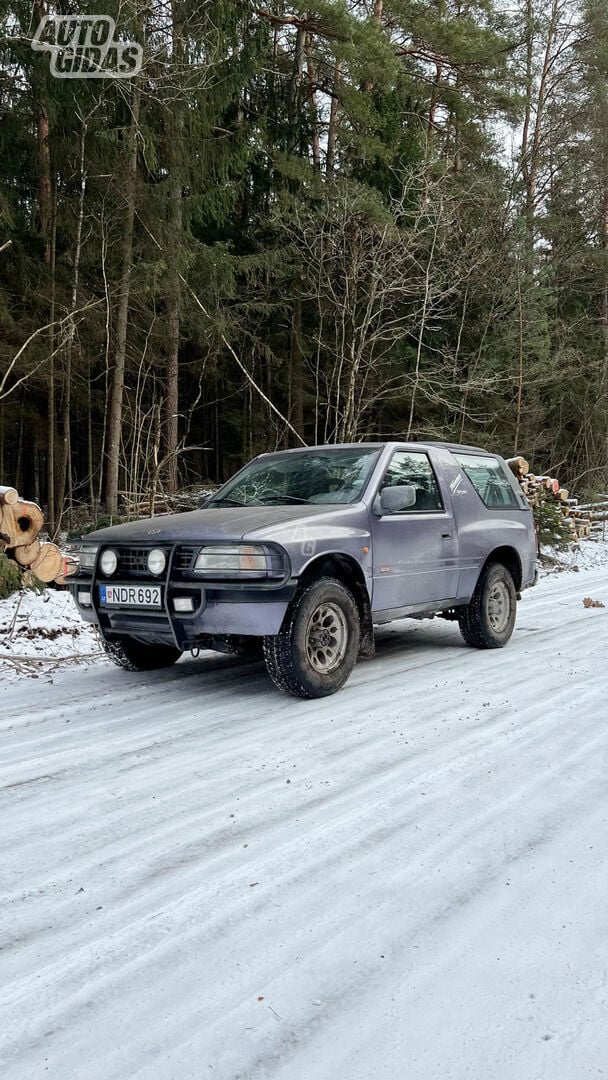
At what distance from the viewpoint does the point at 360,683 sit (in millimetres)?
5570

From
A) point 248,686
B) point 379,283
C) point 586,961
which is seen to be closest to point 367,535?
point 248,686

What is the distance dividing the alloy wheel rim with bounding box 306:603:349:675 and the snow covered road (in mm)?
351

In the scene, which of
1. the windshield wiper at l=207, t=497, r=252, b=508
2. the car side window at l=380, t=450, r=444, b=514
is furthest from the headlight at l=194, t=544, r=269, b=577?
the car side window at l=380, t=450, r=444, b=514

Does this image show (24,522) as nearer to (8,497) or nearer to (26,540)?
Answer: (26,540)

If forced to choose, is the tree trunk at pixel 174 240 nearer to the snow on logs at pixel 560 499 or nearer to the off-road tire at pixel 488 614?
the snow on logs at pixel 560 499

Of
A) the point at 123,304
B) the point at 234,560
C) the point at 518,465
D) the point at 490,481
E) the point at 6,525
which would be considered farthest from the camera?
the point at 518,465

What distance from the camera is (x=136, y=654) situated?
5965 mm

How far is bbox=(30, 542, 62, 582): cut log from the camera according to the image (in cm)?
827

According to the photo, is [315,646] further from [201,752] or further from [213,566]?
[201,752]

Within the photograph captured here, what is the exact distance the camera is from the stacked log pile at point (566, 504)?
15.5 metres

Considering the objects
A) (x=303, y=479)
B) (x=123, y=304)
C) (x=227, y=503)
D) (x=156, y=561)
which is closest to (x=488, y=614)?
(x=303, y=479)

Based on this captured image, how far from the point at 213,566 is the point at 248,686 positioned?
1.11m

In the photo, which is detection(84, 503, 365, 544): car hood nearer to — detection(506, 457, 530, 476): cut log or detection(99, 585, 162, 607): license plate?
detection(99, 585, 162, 607): license plate

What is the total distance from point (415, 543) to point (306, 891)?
143 inches
